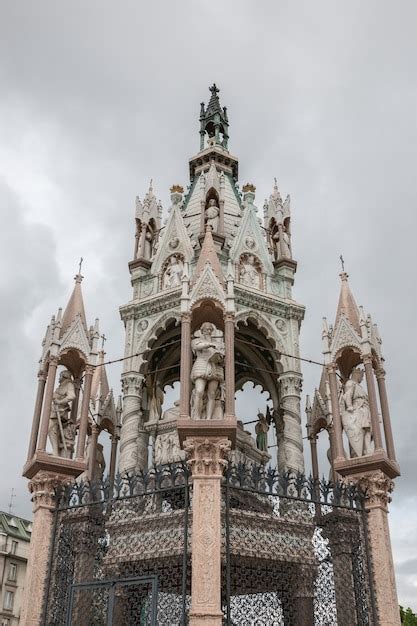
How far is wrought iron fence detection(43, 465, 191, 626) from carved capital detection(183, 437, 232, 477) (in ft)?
1.04

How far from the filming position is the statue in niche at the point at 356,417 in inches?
541

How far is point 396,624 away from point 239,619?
9.04ft

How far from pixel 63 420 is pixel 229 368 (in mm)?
4101

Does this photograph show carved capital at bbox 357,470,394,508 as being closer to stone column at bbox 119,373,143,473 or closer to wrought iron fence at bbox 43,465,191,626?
wrought iron fence at bbox 43,465,191,626

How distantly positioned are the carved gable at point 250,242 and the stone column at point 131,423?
5353 mm

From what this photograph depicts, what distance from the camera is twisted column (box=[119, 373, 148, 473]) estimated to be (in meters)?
19.5

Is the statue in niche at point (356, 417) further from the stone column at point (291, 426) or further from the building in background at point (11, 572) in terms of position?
the building in background at point (11, 572)

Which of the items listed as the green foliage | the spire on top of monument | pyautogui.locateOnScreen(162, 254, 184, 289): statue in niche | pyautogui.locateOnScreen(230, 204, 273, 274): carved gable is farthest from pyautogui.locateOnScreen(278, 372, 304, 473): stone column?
the green foliage

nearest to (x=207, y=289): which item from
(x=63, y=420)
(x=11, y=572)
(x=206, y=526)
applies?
(x=63, y=420)

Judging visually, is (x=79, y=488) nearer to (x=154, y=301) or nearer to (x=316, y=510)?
(x=316, y=510)

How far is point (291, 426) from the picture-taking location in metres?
20.1

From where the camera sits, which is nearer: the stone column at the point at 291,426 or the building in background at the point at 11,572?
the stone column at the point at 291,426

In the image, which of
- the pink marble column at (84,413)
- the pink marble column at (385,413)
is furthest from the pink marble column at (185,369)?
the pink marble column at (385,413)

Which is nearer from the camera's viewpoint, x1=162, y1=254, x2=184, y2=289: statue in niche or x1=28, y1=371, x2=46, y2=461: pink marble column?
x1=28, y1=371, x2=46, y2=461: pink marble column
